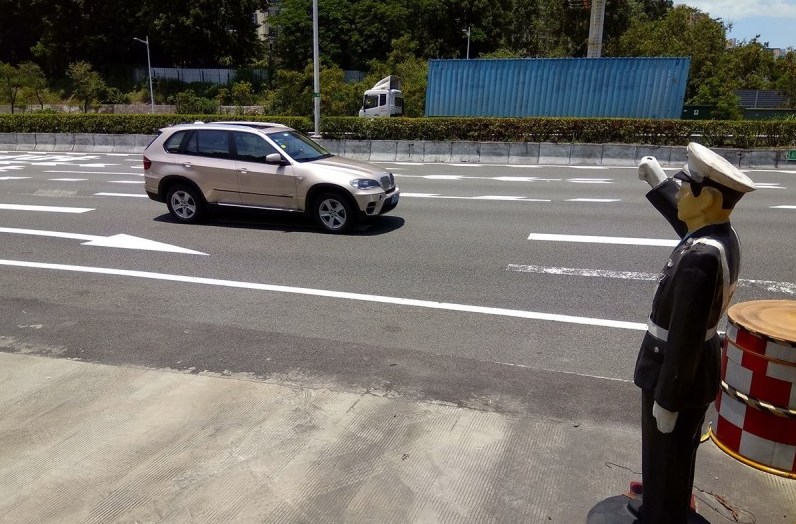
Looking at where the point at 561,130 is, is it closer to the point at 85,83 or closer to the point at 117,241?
the point at 117,241

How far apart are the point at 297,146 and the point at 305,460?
Result: 24.9ft

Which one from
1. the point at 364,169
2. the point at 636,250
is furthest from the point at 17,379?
the point at 636,250

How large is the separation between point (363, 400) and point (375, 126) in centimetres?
1931

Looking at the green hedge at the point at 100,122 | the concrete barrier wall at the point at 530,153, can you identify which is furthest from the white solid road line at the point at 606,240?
the green hedge at the point at 100,122

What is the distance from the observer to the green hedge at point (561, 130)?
19.5 meters

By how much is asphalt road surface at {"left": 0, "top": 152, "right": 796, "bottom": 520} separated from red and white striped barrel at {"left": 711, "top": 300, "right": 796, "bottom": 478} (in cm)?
73

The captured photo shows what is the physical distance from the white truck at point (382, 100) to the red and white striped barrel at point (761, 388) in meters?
29.2

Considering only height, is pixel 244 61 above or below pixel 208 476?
above

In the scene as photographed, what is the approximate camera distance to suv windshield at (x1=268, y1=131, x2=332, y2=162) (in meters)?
10.2

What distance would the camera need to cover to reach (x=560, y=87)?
915 inches

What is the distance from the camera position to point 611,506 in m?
3.05

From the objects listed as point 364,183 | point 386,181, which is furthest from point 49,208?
point 386,181

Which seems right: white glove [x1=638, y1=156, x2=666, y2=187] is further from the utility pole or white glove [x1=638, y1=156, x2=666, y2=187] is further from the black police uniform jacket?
the utility pole

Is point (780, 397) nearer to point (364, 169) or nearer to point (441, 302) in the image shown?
point (441, 302)
